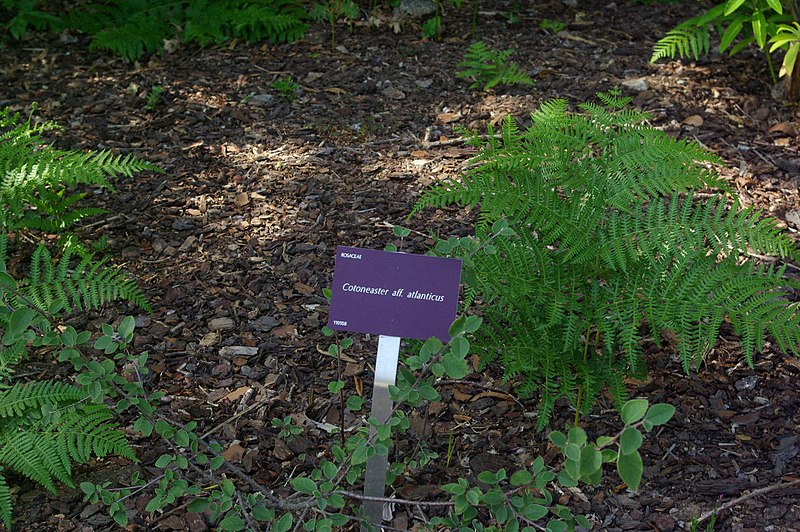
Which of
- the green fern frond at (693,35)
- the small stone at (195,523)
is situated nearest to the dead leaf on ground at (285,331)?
the small stone at (195,523)

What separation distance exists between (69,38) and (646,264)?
462 cm

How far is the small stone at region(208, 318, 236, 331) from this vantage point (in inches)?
123

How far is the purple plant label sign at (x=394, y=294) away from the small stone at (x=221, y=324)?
1.13 metres

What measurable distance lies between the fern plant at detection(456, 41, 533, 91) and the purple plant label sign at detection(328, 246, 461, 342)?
2.71m

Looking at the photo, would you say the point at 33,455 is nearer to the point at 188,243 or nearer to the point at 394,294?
the point at 394,294

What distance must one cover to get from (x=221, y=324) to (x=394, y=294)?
1.29 metres

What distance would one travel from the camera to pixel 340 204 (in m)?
3.78

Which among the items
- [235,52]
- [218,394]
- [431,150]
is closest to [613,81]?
[431,150]

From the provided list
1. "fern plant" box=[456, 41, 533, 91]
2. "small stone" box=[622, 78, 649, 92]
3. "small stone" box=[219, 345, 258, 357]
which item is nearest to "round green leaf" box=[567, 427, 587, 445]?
"small stone" box=[219, 345, 258, 357]

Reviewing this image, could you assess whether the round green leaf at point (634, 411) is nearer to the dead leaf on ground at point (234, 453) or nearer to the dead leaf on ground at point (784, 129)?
the dead leaf on ground at point (234, 453)

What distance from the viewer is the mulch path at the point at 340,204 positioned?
2.56 m

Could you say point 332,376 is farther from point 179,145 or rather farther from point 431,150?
point 179,145

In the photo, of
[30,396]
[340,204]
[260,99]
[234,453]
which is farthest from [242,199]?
[30,396]

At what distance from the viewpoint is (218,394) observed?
285 centimetres
